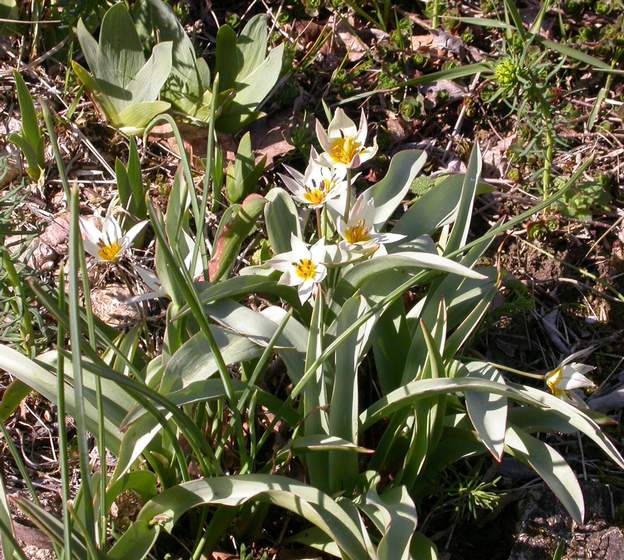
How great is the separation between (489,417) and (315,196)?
1.85 feet

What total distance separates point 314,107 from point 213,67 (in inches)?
13.3

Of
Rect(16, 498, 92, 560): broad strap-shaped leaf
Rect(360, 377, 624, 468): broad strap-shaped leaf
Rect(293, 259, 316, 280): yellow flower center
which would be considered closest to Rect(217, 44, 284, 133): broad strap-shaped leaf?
Rect(293, 259, 316, 280): yellow flower center

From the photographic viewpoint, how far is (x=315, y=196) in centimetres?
158

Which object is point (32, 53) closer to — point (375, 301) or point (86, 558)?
point (375, 301)

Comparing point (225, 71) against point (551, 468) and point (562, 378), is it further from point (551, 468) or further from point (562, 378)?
point (551, 468)

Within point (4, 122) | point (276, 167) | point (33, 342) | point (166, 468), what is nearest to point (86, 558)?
point (166, 468)

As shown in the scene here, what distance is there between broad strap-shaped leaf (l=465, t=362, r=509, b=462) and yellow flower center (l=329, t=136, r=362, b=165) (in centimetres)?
54

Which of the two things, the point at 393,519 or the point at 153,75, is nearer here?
the point at 393,519

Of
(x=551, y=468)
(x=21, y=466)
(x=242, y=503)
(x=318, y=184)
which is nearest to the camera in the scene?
(x=21, y=466)

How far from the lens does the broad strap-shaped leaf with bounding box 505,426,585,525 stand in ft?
4.73

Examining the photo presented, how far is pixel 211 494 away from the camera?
137 cm

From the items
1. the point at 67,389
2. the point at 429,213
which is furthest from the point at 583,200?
the point at 67,389

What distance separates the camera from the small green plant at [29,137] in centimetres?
199

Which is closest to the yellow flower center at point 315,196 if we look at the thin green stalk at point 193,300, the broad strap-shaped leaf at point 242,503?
the thin green stalk at point 193,300
